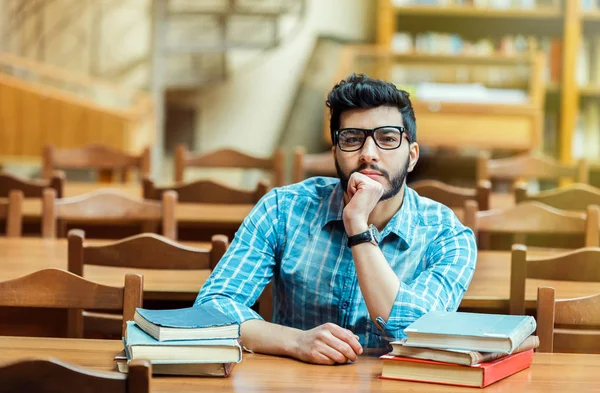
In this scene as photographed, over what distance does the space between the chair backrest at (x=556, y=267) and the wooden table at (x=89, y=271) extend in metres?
0.79

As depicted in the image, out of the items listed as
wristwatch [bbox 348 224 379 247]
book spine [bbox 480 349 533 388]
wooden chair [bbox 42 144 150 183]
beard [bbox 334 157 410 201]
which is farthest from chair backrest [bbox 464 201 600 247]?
wooden chair [bbox 42 144 150 183]

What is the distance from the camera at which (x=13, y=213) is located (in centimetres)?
332

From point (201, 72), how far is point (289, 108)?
93 centimetres

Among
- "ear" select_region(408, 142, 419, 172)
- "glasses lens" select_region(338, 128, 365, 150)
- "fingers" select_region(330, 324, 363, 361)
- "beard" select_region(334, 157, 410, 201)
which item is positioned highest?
"glasses lens" select_region(338, 128, 365, 150)

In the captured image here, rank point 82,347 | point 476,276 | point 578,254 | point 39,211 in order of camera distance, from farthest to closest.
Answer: point 39,211 < point 476,276 < point 578,254 < point 82,347

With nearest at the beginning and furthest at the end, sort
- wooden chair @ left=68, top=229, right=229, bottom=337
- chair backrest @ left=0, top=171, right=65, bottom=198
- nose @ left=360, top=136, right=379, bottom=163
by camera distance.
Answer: nose @ left=360, top=136, right=379, bottom=163
wooden chair @ left=68, top=229, right=229, bottom=337
chair backrest @ left=0, top=171, right=65, bottom=198

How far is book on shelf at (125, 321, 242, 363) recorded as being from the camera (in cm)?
163

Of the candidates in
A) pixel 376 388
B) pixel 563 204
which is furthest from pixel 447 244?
pixel 563 204

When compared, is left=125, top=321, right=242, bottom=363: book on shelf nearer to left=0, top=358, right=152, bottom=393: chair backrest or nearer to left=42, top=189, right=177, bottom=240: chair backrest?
left=0, top=358, right=152, bottom=393: chair backrest

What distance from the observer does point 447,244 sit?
2.12 metres

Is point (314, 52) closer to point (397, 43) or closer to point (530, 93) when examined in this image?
point (397, 43)

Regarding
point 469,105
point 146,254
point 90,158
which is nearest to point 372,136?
point 146,254

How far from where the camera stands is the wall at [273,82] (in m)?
9.53

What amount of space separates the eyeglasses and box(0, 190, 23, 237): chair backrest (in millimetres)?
1587
